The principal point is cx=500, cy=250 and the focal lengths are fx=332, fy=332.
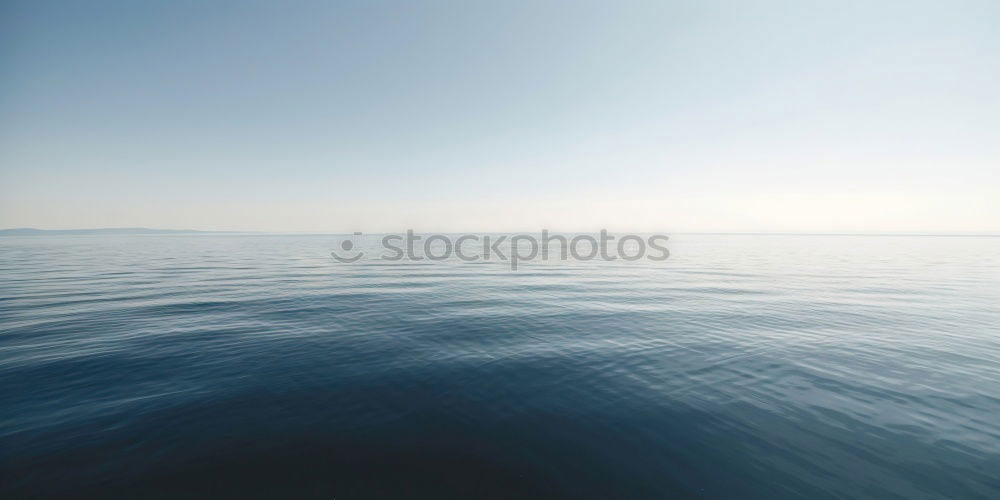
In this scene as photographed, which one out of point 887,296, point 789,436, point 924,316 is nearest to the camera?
point 789,436

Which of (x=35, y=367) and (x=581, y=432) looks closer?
(x=581, y=432)

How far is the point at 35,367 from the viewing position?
1007cm

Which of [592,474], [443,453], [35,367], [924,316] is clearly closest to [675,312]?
[924,316]

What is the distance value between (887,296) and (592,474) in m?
30.4

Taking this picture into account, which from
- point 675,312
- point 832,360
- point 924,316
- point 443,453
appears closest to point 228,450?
point 443,453

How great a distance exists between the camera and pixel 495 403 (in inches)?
331

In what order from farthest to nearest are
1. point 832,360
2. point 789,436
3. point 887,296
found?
1. point 887,296
2. point 832,360
3. point 789,436

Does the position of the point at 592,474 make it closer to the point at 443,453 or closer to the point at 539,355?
the point at 443,453

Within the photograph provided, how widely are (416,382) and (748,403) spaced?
8774 mm

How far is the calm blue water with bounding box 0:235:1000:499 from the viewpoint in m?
5.90

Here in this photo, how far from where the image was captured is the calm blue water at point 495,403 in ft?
19.4

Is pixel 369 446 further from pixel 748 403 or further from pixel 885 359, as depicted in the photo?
pixel 885 359

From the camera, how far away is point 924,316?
57.3 ft

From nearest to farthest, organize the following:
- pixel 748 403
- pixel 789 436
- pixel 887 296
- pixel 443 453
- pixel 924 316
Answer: pixel 443 453, pixel 789 436, pixel 748 403, pixel 924 316, pixel 887 296
